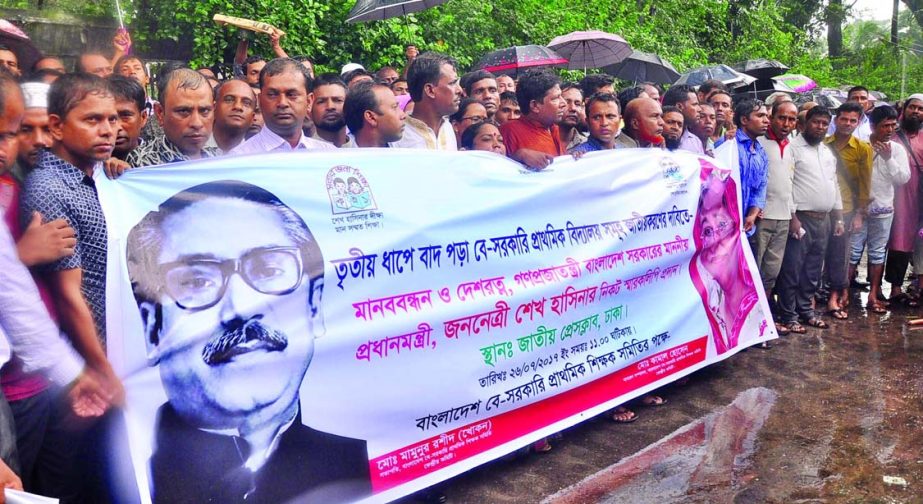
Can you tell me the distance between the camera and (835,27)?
32281 mm

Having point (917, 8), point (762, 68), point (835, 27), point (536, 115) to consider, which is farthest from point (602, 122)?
point (917, 8)

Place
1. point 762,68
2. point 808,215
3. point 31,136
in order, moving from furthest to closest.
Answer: point 762,68, point 808,215, point 31,136

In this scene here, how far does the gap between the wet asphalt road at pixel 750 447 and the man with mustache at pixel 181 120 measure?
6.24 ft

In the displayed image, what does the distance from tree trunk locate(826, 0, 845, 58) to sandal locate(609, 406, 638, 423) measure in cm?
3087

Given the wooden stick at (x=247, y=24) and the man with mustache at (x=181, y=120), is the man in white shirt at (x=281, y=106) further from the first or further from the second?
the wooden stick at (x=247, y=24)

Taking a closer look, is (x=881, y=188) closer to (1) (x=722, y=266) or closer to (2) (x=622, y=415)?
(1) (x=722, y=266)

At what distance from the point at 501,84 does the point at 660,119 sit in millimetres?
1938

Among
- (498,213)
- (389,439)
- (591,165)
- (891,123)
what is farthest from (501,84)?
(389,439)

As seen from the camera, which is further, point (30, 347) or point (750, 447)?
point (750, 447)

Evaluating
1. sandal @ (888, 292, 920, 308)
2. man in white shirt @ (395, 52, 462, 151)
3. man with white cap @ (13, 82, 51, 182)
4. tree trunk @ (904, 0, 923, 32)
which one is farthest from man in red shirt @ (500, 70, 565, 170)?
tree trunk @ (904, 0, 923, 32)

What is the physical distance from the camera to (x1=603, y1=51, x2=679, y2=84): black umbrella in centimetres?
1251

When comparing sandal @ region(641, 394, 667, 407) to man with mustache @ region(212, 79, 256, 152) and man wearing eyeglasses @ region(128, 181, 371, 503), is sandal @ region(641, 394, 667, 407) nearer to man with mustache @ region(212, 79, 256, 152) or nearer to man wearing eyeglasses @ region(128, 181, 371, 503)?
man wearing eyeglasses @ region(128, 181, 371, 503)

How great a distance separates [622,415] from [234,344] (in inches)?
105

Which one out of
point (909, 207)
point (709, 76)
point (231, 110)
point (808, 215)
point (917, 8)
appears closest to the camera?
point (231, 110)
